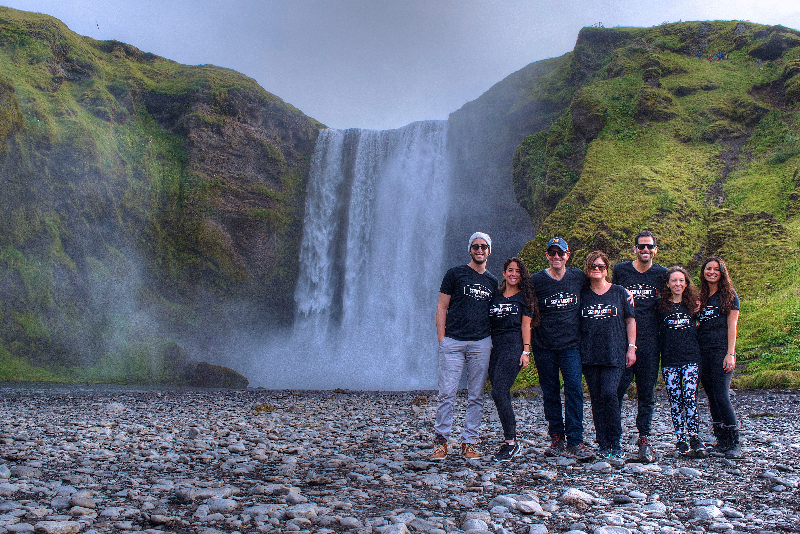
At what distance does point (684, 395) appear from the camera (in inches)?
231

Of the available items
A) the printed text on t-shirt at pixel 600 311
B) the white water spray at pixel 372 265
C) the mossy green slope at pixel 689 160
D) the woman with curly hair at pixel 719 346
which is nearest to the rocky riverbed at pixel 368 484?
the woman with curly hair at pixel 719 346

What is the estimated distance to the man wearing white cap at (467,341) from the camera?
18.9 feet

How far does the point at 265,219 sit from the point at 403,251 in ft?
29.6

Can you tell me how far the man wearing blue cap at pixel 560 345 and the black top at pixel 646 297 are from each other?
0.72 meters

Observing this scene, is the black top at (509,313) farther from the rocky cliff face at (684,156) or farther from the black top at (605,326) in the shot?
the rocky cliff face at (684,156)

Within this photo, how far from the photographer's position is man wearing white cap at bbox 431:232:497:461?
5.77 metres

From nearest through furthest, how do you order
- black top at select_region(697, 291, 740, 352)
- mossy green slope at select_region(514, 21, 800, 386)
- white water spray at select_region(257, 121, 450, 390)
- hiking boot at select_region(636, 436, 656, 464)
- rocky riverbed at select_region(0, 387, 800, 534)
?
rocky riverbed at select_region(0, 387, 800, 534)
hiking boot at select_region(636, 436, 656, 464)
black top at select_region(697, 291, 740, 352)
mossy green slope at select_region(514, 21, 800, 386)
white water spray at select_region(257, 121, 450, 390)

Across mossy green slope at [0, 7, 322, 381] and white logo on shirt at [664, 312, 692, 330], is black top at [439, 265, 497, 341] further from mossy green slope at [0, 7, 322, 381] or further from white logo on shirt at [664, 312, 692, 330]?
mossy green slope at [0, 7, 322, 381]

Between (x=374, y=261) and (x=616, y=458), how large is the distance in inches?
1094

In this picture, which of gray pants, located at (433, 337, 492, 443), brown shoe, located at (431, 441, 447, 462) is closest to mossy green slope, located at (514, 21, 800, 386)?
gray pants, located at (433, 337, 492, 443)

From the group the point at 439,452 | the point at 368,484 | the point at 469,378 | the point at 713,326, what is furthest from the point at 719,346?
the point at 368,484

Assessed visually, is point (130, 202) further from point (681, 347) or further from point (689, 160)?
point (681, 347)

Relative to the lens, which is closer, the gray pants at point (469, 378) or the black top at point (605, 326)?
the black top at point (605, 326)

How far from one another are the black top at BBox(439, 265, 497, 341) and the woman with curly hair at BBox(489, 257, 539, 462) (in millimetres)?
117
